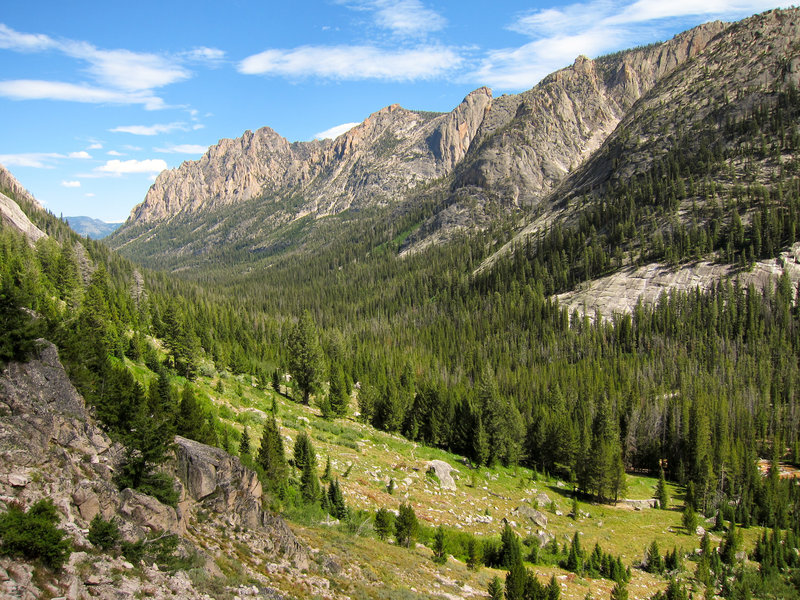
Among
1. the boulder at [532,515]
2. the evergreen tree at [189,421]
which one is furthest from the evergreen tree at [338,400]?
the evergreen tree at [189,421]

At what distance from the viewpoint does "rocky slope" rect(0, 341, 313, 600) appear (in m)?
12.2

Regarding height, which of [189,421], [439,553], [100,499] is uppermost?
[189,421]

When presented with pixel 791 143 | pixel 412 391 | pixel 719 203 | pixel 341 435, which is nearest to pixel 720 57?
pixel 791 143

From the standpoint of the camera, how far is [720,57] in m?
200

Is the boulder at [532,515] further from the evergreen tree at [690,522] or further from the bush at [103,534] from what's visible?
the bush at [103,534]

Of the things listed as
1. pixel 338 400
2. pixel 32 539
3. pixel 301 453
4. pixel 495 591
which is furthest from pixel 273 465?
pixel 338 400

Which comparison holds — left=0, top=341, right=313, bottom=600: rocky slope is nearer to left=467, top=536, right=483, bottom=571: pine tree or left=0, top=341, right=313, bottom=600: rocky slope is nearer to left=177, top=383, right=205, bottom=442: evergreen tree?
left=177, top=383, right=205, bottom=442: evergreen tree

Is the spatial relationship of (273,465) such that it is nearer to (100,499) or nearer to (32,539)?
(100,499)

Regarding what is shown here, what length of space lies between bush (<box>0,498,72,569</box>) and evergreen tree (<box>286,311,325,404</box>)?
4793cm

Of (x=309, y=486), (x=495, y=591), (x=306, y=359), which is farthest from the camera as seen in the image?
(x=306, y=359)

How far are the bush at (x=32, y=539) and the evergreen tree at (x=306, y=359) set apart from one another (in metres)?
47.9

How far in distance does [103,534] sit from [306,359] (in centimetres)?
4641

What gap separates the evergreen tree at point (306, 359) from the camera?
5953 cm

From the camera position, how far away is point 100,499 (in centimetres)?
1464
